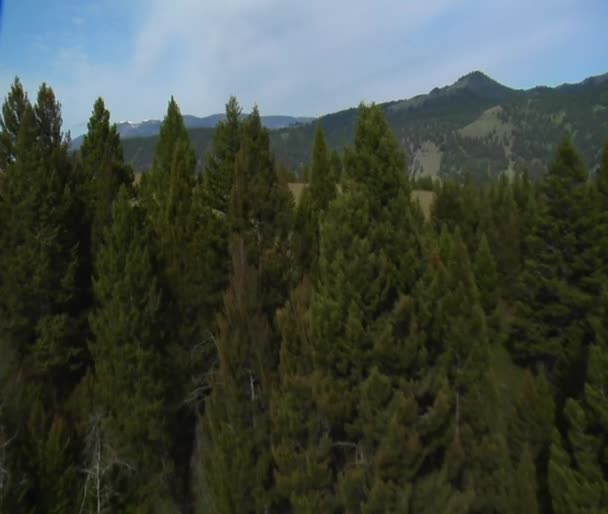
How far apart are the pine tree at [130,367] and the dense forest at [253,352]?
0.05m

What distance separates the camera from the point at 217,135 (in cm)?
1852

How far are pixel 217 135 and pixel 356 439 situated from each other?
10.1 metres

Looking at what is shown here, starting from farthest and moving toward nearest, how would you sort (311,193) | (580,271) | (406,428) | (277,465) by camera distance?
1. (580,271)
2. (311,193)
3. (277,465)
4. (406,428)

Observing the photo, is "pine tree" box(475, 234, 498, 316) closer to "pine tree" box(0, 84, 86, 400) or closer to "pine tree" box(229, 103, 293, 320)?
"pine tree" box(229, 103, 293, 320)

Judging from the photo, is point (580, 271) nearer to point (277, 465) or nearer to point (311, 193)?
point (311, 193)

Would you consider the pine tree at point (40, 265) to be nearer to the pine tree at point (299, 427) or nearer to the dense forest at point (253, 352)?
the dense forest at point (253, 352)

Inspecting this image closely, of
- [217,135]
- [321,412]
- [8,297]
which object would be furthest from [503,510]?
[8,297]

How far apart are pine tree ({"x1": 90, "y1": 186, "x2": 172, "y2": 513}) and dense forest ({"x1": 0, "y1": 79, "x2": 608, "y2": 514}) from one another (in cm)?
5

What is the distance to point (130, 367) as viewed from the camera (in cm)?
1550

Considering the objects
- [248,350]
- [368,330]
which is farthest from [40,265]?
[368,330]

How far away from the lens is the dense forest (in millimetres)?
12016

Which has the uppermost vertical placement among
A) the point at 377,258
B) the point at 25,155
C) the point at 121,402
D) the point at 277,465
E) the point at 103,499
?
the point at 25,155

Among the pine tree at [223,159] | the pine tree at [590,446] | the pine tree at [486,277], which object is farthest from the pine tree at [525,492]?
the pine tree at [486,277]

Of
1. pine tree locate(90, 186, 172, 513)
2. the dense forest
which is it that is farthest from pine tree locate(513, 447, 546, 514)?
pine tree locate(90, 186, 172, 513)
